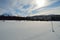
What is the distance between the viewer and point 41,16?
26.2m

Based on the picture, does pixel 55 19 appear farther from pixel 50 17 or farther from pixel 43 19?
pixel 43 19

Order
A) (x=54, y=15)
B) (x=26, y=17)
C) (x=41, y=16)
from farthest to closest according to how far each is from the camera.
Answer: (x=26, y=17) < (x=41, y=16) < (x=54, y=15)

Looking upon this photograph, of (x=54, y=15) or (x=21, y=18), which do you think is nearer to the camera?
(x=54, y=15)

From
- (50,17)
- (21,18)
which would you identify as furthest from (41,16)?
(21,18)

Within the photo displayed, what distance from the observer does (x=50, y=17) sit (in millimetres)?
23953

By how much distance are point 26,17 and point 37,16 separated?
121 inches

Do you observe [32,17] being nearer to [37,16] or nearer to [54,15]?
[37,16]

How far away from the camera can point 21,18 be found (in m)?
29.3

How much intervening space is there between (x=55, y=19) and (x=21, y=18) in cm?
952

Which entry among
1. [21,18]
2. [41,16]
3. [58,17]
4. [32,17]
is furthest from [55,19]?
[21,18]

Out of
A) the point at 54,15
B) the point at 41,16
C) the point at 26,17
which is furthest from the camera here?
the point at 26,17

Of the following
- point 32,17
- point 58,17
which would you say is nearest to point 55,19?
point 58,17

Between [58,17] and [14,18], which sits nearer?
[58,17]

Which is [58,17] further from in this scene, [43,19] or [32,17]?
[32,17]
